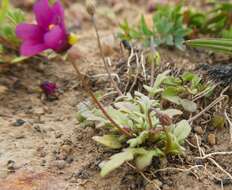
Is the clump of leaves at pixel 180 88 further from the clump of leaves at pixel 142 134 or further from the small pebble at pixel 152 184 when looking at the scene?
the small pebble at pixel 152 184

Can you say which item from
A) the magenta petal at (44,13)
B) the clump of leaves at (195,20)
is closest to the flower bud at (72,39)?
the magenta petal at (44,13)

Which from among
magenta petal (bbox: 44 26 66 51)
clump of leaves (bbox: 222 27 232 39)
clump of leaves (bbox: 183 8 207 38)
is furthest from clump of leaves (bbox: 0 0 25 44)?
clump of leaves (bbox: 222 27 232 39)

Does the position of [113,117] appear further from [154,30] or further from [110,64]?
[154,30]

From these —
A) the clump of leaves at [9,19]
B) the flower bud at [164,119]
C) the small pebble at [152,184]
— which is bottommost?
the small pebble at [152,184]

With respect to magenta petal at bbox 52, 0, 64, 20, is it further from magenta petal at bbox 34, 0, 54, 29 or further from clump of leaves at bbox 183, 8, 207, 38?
clump of leaves at bbox 183, 8, 207, 38

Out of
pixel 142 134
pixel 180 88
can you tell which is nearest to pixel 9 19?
pixel 180 88

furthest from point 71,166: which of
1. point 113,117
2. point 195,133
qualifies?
point 195,133
